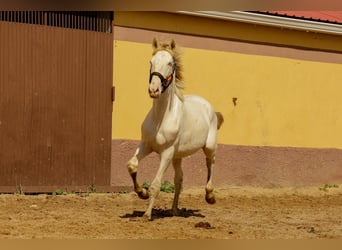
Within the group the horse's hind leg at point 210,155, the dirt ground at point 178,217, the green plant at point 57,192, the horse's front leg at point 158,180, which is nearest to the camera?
the dirt ground at point 178,217

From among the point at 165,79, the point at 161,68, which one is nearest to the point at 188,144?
the point at 165,79

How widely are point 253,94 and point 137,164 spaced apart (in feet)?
19.7

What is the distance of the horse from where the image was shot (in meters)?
5.96

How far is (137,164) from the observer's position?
242 inches

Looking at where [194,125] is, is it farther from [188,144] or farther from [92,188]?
[92,188]

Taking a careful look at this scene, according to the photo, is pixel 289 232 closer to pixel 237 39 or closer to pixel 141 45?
pixel 141 45

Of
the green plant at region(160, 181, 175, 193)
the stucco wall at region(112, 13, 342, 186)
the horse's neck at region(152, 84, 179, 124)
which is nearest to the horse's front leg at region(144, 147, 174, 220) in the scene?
the horse's neck at region(152, 84, 179, 124)

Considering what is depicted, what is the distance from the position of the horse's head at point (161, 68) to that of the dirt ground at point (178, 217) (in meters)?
1.43

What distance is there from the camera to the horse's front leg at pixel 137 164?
20.2 ft

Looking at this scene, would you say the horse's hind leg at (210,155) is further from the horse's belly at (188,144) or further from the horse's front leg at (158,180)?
the horse's front leg at (158,180)

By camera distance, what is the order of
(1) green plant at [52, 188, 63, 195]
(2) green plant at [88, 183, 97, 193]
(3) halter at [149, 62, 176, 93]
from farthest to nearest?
(2) green plant at [88, 183, 97, 193] < (1) green plant at [52, 188, 63, 195] < (3) halter at [149, 62, 176, 93]

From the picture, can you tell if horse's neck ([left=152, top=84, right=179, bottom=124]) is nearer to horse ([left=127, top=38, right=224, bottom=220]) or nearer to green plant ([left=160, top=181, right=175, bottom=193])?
horse ([left=127, top=38, right=224, bottom=220])

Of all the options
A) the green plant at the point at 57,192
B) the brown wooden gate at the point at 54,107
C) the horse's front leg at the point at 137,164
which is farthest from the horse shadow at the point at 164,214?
the brown wooden gate at the point at 54,107

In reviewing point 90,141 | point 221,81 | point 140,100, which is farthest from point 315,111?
point 90,141
